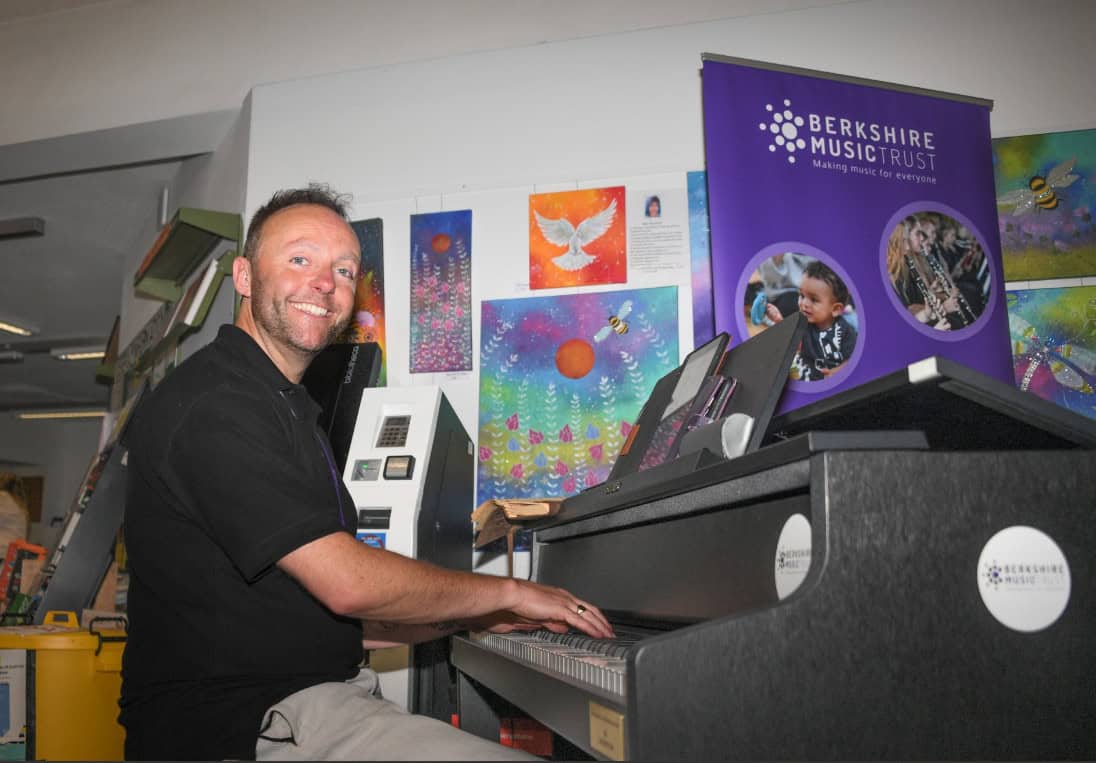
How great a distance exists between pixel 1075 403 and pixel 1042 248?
0.53 metres

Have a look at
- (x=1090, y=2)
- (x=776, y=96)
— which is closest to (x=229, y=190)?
(x=776, y=96)

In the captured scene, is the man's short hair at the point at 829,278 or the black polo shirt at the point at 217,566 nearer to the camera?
the black polo shirt at the point at 217,566

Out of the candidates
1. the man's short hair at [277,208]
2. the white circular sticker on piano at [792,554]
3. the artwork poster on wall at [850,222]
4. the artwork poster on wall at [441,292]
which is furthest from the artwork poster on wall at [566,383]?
the white circular sticker on piano at [792,554]

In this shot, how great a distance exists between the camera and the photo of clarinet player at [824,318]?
2523 millimetres

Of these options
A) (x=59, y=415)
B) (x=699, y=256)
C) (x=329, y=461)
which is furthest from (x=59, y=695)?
(x=59, y=415)

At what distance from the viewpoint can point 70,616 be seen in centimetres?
287

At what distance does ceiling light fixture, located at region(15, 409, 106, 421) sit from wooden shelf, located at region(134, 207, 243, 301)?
7101 millimetres

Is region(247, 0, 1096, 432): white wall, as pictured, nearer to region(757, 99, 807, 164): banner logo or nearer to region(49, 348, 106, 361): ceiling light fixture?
region(757, 99, 807, 164): banner logo

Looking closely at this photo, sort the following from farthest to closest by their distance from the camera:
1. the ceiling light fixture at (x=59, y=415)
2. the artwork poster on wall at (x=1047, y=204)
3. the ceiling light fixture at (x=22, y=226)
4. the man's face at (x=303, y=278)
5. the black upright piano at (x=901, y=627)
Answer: the ceiling light fixture at (x=59, y=415)
the ceiling light fixture at (x=22, y=226)
the artwork poster on wall at (x=1047, y=204)
the man's face at (x=303, y=278)
the black upright piano at (x=901, y=627)

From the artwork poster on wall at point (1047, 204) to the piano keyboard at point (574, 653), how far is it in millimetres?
2106

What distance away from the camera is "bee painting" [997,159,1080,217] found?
2.74 m

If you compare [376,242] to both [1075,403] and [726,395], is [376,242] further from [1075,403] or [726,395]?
[1075,403]

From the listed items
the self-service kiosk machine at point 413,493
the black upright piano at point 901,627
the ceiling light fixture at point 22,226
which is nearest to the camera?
the black upright piano at point 901,627

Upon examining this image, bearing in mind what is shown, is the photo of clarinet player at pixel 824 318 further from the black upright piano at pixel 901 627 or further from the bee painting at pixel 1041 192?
the black upright piano at pixel 901 627
